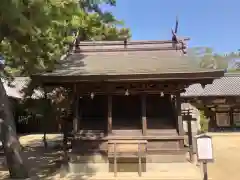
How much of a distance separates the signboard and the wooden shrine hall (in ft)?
10.8

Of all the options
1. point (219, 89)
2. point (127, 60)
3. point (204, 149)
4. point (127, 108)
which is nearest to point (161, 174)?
point (127, 108)

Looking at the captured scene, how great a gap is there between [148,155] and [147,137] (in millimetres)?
590

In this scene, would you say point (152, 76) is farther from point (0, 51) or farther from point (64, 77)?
point (0, 51)

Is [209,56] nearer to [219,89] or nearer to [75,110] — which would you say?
[219,89]

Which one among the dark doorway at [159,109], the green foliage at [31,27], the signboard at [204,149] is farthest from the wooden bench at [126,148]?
the green foliage at [31,27]

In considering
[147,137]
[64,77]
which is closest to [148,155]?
[147,137]

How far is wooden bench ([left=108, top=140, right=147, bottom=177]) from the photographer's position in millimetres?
9492

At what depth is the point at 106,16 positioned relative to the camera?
19.7 meters

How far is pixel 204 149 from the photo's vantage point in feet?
20.7

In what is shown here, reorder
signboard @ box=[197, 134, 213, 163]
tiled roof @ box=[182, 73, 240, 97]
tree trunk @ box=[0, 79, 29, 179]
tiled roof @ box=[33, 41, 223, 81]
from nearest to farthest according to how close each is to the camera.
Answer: signboard @ box=[197, 134, 213, 163]
tree trunk @ box=[0, 79, 29, 179]
tiled roof @ box=[33, 41, 223, 81]
tiled roof @ box=[182, 73, 240, 97]

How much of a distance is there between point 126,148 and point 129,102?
2223 millimetres

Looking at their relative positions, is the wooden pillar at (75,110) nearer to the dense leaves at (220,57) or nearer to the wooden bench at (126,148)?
the wooden bench at (126,148)

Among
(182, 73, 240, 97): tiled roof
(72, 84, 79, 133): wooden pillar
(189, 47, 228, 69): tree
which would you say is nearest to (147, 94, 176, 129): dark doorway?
(72, 84, 79, 133): wooden pillar

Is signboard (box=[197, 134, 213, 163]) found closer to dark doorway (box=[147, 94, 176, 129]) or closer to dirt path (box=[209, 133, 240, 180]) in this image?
dirt path (box=[209, 133, 240, 180])
